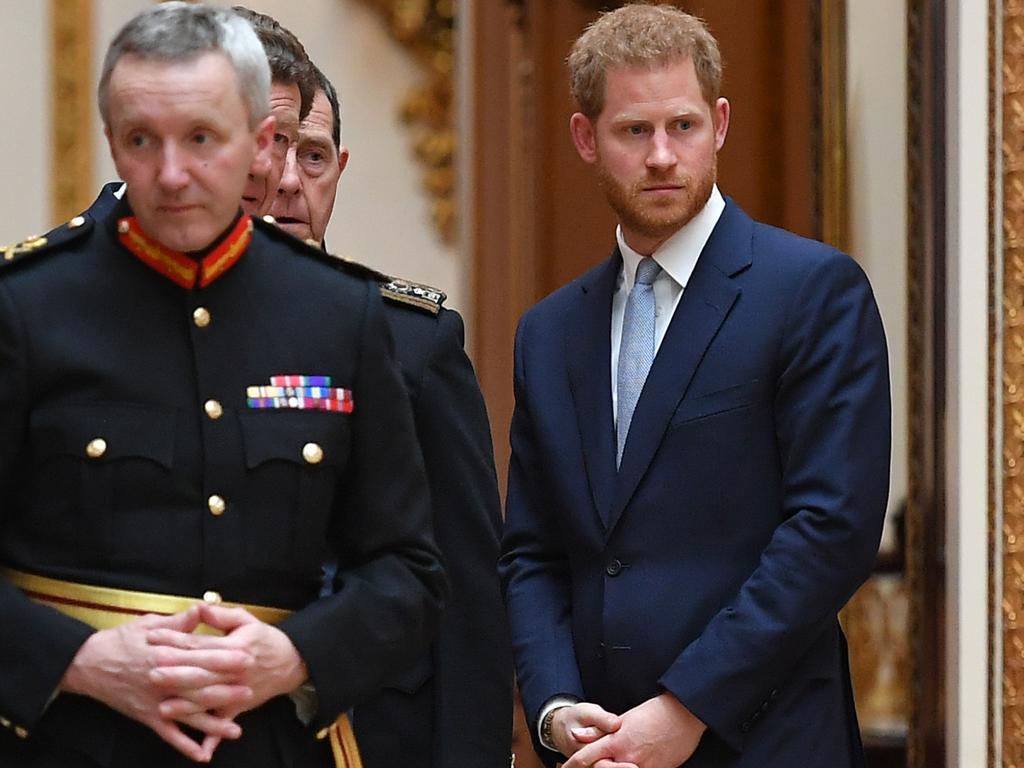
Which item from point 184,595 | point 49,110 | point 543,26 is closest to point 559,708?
point 184,595

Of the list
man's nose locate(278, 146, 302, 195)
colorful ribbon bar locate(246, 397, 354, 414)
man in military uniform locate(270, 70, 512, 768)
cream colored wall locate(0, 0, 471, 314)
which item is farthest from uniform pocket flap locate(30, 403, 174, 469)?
cream colored wall locate(0, 0, 471, 314)

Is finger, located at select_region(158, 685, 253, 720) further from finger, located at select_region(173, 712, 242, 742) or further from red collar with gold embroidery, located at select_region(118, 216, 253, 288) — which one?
red collar with gold embroidery, located at select_region(118, 216, 253, 288)

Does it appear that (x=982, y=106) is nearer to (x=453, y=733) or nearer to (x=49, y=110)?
(x=453, y=733)

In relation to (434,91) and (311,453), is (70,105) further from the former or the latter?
(311,453)

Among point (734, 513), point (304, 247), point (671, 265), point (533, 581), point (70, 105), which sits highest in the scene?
point (70, 105)

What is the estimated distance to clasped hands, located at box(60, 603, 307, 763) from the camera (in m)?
2.05

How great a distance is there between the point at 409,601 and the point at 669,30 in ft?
3.30

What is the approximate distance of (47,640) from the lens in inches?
81.7

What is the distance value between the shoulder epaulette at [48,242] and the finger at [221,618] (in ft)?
1.37

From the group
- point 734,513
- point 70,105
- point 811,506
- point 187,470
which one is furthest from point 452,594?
point 70,105

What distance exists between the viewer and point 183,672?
204 cm

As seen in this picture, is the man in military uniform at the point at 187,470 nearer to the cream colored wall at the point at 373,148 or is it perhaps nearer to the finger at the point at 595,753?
the finger at the point at 595,753

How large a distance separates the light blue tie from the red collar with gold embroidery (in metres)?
0.76

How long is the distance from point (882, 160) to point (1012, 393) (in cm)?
133
